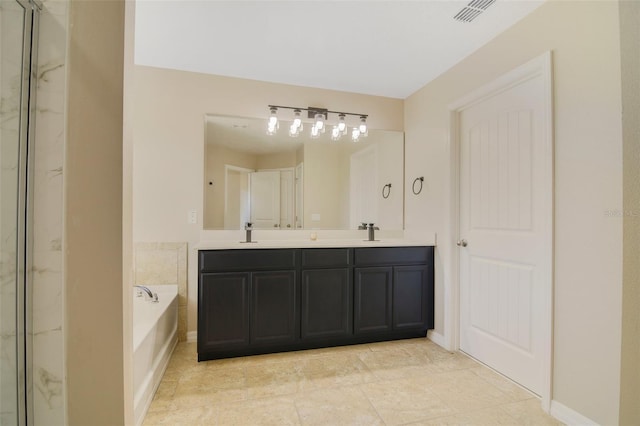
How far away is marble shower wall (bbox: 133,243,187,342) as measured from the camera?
7.95 feet

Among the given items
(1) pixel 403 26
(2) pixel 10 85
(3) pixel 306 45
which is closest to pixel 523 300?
(1) pixel 403 26

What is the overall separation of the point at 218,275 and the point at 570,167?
7.42 feet

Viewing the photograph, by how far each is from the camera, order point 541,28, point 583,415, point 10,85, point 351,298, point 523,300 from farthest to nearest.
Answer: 1. point 351,298
2. point 523,300
3. point 541,28
4. point 583,415
5. point 10,85

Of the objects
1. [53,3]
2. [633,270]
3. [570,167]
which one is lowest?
[633,270]

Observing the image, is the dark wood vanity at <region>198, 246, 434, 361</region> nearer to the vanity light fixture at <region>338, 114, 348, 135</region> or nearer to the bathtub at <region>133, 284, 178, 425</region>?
the bathtub at <region>133, 284, 178, 425</region>

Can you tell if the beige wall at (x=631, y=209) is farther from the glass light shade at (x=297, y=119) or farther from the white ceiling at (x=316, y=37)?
the glass light shade at (x=297, y=119)

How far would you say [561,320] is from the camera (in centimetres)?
157

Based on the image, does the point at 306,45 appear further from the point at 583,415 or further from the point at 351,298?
the point at 583,415

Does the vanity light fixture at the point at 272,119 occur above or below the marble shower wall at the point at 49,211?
above

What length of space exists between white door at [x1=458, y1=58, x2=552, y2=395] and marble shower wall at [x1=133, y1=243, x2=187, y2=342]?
235 centimetres

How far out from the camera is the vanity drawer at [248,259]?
2123 millimetres

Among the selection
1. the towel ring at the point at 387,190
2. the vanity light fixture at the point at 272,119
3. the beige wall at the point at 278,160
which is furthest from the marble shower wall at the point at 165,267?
the towel ring at the point at 387,190

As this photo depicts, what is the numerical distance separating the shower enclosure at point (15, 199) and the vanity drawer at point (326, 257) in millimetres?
1643

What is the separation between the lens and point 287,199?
282cm
